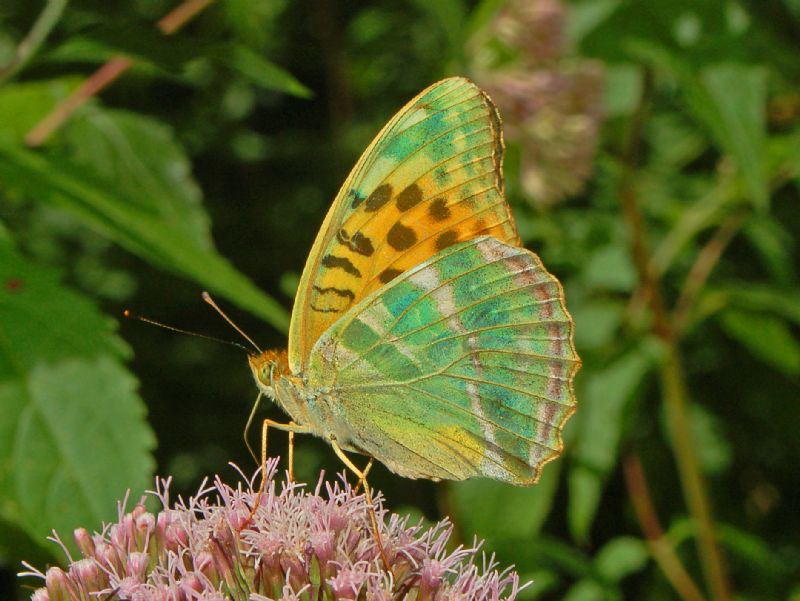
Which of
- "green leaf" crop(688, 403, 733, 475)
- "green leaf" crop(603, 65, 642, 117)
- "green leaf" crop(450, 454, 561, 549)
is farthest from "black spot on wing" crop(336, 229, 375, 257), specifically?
"green leaf" crop(688, 403, 733, 475)

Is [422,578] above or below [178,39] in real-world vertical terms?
A: below

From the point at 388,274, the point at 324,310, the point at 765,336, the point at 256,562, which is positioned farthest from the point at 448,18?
the point at 256,562

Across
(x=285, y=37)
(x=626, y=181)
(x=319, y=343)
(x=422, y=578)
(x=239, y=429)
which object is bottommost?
(x=239, y=429)

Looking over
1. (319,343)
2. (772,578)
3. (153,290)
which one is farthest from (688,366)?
(319,343)

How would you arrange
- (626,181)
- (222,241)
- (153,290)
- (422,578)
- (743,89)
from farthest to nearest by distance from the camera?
1. (222,241)
2. (153,290)
3. (626,181)
4. (743,89)
5. (422,578)

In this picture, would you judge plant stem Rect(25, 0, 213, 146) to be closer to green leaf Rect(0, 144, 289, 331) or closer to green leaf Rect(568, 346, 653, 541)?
green leaf Rect(0, 144, 289, 331)

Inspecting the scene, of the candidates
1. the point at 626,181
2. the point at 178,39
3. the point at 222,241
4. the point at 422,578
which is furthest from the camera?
the point at 222,241

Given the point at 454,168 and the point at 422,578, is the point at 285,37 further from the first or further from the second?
the point at 422,578
